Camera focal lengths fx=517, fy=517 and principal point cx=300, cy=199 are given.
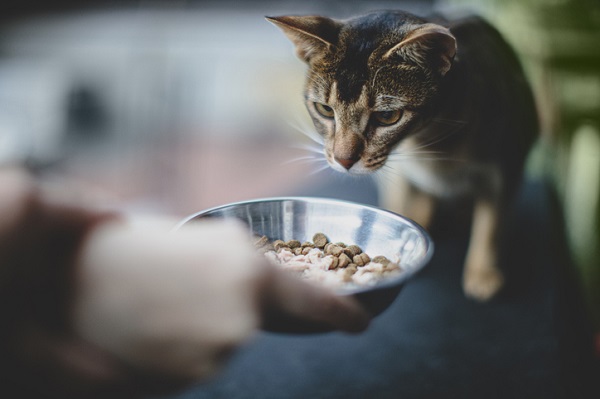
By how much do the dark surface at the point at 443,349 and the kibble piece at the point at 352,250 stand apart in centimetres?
16

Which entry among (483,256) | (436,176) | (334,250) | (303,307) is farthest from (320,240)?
(483,256)

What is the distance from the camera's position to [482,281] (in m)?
1.02

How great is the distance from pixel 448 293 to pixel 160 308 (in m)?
0.68

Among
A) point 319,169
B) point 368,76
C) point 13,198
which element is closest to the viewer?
point 13,198

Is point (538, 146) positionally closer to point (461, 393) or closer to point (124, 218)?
point (461, 393)

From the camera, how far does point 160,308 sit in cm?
43

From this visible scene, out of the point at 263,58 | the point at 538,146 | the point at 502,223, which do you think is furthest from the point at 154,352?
the point at 538,146

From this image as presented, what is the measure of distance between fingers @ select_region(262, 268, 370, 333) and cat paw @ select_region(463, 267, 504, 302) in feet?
1.82

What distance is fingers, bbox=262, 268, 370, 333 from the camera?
460 millimetres

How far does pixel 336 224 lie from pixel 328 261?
0.05m

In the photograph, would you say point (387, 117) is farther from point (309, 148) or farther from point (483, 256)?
point (483, 256)

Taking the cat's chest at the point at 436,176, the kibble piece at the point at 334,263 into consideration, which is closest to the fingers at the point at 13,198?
the kibble piece at the point at 334,263

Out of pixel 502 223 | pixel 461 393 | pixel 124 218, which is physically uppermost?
pixel 124 218

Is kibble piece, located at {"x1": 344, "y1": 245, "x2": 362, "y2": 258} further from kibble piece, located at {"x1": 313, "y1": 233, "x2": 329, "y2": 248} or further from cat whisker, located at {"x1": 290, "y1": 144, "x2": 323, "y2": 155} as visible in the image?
cat whisker, located at {"x1": 290, "y1": 144, "x2": 323, "y2": 155}
